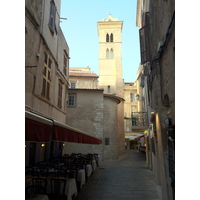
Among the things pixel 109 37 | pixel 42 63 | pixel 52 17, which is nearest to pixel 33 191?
pixel 42 63

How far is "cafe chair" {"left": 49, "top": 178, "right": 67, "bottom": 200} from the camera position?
204 inches

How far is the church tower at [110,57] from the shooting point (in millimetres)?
35581

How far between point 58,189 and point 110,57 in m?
35.2

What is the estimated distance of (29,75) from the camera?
7.68 meters

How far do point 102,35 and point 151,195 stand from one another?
37.0 metres

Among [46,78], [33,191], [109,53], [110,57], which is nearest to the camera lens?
[33,191]

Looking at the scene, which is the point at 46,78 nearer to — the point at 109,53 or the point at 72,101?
the point at 72,101

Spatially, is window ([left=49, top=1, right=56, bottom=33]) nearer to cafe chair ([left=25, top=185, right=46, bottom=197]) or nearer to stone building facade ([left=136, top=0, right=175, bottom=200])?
stone building facade ([left=136, top=0, right=175, bottom=200])

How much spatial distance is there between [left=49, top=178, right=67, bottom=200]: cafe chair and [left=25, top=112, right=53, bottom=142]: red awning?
1838mm

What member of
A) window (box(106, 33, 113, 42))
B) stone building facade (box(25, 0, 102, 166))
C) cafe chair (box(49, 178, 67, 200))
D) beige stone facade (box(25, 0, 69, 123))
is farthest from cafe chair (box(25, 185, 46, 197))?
window (box(106, 33, 113, 42))

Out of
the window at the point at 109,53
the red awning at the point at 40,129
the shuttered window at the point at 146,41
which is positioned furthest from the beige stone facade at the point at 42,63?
the window at the point at 109,53

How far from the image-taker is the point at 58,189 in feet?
17.3
